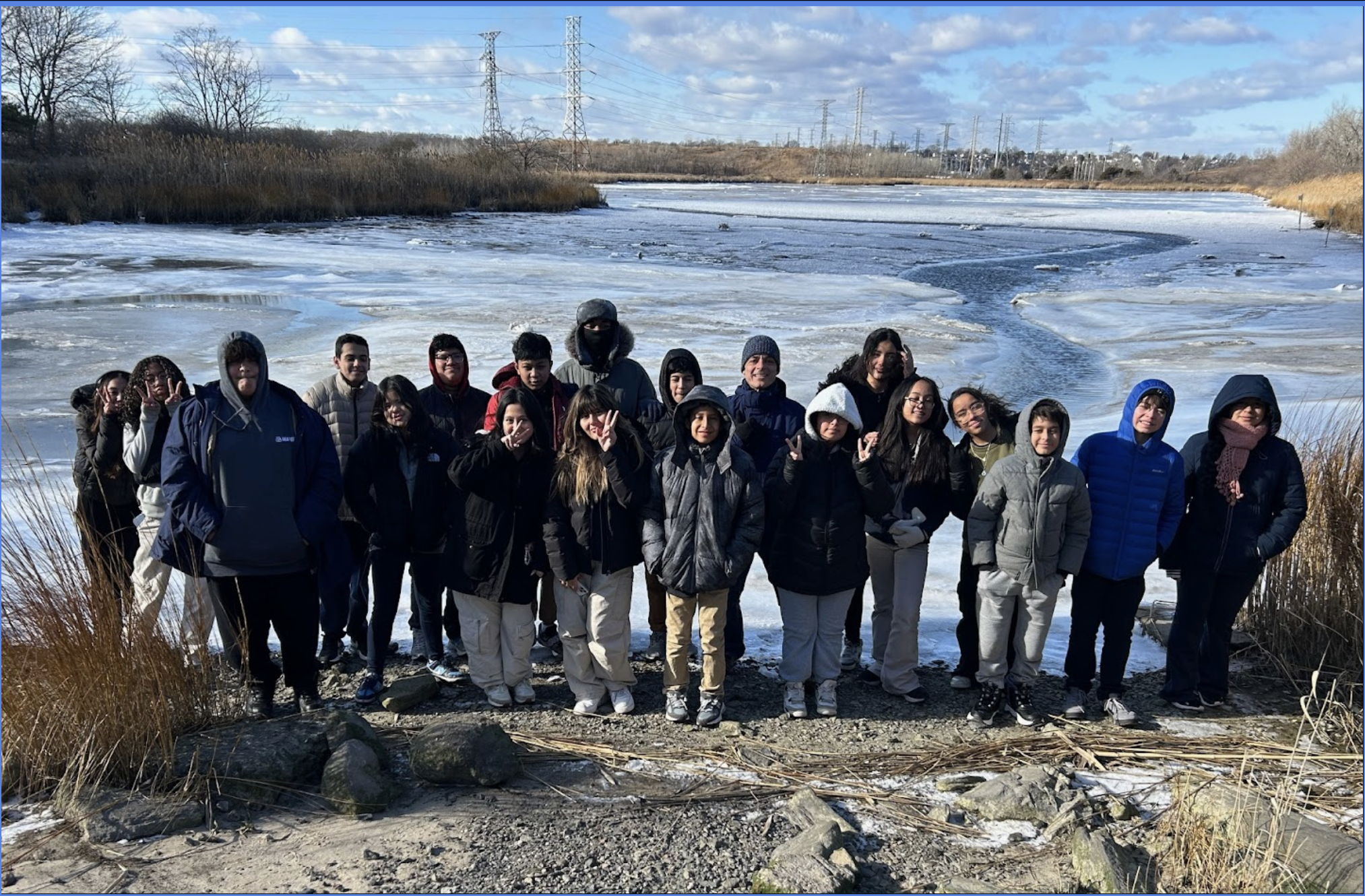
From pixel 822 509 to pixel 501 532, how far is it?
1.41 meters

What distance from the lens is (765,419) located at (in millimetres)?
4809

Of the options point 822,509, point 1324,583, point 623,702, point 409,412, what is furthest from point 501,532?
point 1324,583

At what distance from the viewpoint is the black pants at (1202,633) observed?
14.6ft

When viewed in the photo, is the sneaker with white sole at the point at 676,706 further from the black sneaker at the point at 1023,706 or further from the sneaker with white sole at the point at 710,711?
the black sneaker at the point at 1023,706

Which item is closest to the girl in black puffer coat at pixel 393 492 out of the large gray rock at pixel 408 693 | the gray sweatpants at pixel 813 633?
the large gray rock at pixel 408 693

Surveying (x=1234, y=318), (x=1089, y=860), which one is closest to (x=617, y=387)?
(x=1089, y=860)

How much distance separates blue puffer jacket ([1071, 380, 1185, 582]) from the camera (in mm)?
4215

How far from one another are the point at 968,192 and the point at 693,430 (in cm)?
5675

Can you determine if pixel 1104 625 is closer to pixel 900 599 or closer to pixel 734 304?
pixel 900 599

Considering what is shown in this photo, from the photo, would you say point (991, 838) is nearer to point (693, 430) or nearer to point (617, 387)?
point (693, 430)

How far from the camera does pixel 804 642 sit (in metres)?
4.41

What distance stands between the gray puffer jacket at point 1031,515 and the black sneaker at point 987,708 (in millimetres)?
536

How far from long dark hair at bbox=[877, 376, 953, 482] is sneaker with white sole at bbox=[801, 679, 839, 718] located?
0.98 meters

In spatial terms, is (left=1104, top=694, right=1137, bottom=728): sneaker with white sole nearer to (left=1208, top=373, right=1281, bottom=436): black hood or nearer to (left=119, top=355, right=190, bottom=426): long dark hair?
(left=1208, top=373, right=1281, bottom=436): black hood
